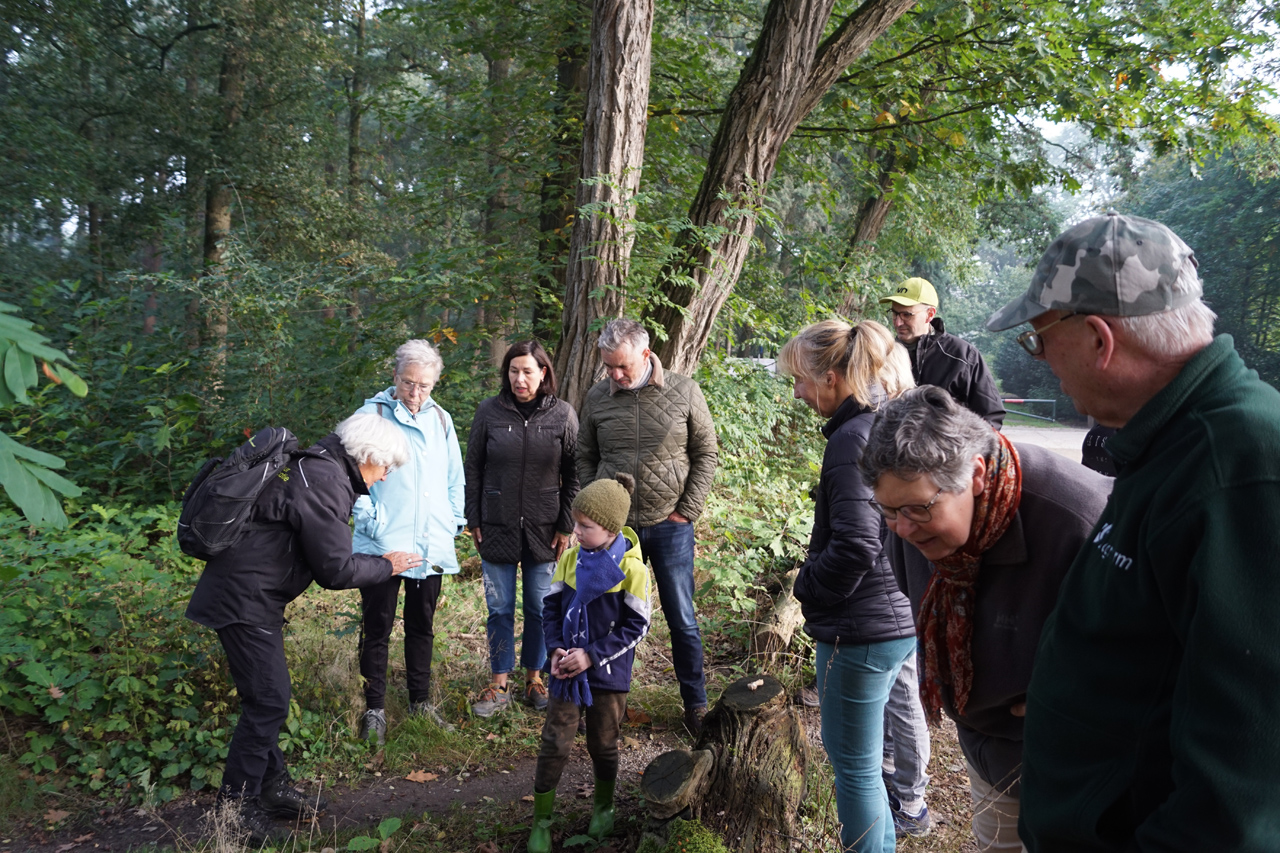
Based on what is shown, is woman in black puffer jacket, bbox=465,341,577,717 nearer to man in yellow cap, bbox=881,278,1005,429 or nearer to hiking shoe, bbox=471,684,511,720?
hiking shoe, bbox=471,684,511,720

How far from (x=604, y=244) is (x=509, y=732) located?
10.9 feet

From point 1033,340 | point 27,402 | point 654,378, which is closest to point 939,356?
point 654,378

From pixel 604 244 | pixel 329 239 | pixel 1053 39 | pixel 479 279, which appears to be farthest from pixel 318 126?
pixel 1053 39

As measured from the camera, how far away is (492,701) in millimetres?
4648

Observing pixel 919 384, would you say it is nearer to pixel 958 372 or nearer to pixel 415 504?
pixel 958 372

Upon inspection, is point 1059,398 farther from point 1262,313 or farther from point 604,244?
point 604,244

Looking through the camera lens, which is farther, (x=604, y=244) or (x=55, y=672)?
(x=604, y=244)

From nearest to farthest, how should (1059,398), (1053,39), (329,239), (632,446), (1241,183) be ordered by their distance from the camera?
(632,446), (1053,39), (329,239), (1241,183), (1059,398)

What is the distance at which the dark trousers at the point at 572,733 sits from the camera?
10.7ft

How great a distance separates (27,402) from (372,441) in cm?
181

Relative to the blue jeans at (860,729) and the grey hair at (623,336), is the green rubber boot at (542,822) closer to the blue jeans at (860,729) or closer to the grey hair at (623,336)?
the blue jeans at (860,729)

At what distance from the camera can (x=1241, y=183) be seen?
26547 mm

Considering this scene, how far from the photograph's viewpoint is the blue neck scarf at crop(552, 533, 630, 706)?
3.23 metres

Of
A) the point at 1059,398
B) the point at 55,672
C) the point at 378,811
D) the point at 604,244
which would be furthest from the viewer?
the point at 1059,398
